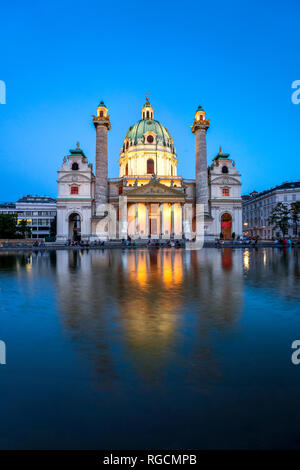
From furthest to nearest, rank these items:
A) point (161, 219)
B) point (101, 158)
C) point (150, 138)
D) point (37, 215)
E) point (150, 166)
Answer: point (37, 215), point (150, 138), point (150, 166), point (161, 219), point (101, 158)

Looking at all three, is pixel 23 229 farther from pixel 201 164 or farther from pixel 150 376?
pixel 150 376

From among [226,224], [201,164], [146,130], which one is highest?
[146,130]

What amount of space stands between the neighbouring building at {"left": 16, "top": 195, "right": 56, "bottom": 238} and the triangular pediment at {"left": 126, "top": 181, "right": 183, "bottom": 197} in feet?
172

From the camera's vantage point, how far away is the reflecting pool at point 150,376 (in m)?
3.06

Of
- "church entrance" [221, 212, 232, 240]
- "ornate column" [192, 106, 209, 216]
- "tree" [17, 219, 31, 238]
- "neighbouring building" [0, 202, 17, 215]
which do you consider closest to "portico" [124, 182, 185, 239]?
"ornate column" [192, 106, 209, 216]

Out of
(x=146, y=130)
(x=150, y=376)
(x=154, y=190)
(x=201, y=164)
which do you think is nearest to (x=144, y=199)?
(x=154, y=190)

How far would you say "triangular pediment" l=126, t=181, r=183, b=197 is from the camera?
6362cm

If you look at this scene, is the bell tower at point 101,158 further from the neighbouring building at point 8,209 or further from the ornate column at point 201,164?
the neighbouring building at point 8,209

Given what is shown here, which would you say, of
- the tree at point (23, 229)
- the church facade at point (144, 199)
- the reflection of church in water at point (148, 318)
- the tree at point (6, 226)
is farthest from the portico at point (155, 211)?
the reflection of church in water at point (148, 318)

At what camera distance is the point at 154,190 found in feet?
210

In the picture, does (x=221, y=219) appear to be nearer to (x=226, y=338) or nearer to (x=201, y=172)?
(x=201, y=172)

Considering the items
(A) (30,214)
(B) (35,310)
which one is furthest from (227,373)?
(A) (30,214)

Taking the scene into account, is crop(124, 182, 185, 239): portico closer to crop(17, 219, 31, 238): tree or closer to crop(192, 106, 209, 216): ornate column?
crop(192, 106, 209, 216): ornate column

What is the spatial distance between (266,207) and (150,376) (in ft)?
298
